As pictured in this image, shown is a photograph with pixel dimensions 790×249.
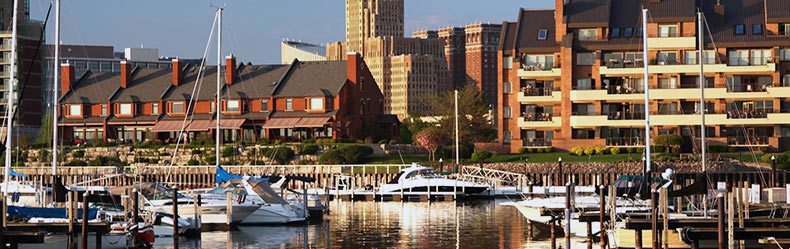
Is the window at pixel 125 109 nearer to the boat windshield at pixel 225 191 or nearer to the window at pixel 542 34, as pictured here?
the window at pixel 542 34

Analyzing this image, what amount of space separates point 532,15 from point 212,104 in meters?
30.3

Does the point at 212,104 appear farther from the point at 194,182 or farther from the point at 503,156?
the point at 503,156

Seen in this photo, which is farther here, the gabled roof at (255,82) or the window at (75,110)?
the window at (75,110)

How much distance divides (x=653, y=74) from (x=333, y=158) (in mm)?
25398

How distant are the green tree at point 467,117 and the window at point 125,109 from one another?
93.4ft

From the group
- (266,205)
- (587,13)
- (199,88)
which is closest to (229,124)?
(199,88)

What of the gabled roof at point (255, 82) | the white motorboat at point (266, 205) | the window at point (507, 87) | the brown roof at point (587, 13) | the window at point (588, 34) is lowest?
the white motorboat at point (266, 205)

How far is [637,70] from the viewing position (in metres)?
98.1

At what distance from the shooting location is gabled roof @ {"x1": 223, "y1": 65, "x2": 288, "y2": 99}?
378 feet

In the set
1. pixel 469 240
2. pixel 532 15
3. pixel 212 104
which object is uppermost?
pixel 532 15

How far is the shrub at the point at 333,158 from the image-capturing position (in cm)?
Answer: 9681

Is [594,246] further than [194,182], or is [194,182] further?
[194,182]

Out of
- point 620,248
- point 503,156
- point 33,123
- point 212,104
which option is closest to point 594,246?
point 620,248

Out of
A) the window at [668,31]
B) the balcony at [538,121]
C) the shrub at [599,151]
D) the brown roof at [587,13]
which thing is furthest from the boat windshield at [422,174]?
the window at [668,31]
